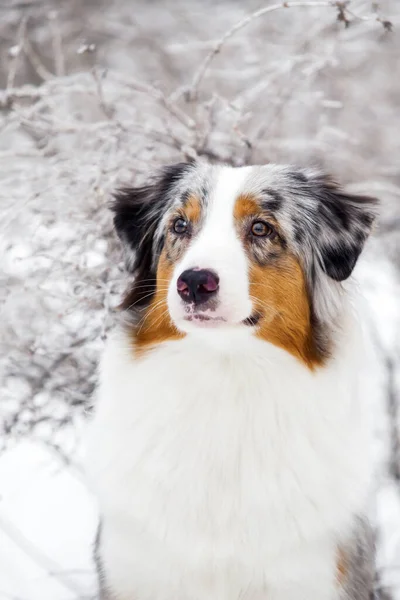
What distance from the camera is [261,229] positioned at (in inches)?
92.5

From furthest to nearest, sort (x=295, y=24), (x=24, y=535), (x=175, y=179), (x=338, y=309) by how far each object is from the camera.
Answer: (x=295, y=24) < (x=24, y=535) < (x=175, y=179) < (x=338, y=309)

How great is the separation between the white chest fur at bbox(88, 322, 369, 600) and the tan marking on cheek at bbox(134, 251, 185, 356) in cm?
5

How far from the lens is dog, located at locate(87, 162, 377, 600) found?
7.47ft

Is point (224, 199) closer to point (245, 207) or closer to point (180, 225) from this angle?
point (245, 207)

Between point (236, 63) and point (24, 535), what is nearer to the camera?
point (24, 535)

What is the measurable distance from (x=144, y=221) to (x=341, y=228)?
2.73 feet

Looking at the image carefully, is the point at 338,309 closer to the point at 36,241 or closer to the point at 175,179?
the point at 175,179

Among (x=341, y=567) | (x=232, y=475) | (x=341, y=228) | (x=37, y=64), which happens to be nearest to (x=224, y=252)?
(x=341, y=228)

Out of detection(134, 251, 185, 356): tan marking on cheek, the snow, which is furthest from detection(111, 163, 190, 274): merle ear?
the snow

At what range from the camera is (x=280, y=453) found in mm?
2328

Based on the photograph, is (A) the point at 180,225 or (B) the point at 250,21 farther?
(B) the point at 250,21

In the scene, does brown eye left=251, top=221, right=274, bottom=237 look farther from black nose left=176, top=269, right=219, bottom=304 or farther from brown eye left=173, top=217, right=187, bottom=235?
black nose left=176, top=269, right=219, bottom=304

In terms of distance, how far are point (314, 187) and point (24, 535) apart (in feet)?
8.53

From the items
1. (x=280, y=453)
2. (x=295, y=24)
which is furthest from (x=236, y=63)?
(x=280, y=453)
